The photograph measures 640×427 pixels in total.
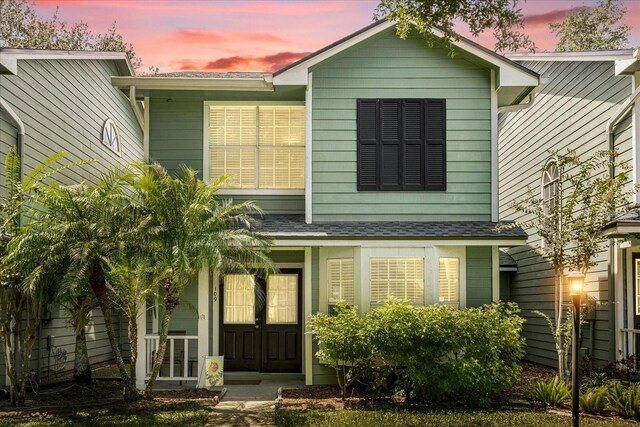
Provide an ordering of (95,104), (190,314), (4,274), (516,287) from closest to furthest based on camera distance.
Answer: (4,274) < (190,314) < (95,104) < (516,287)

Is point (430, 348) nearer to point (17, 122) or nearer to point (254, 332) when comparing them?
point (254, 332)

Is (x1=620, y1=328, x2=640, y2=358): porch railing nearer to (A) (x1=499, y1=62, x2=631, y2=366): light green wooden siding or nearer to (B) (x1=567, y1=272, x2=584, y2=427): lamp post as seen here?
(A) (x1=499, y1=62, x2=631, y2=366): light green wooden siding

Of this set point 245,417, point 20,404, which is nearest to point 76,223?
point 20,404

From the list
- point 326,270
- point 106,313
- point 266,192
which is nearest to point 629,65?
point 326,270

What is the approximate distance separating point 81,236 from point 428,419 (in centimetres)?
554

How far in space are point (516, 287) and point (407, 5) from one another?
31.3ft

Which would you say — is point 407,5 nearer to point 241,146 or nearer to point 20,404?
point 241,146

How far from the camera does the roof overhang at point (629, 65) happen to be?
11.0 meters

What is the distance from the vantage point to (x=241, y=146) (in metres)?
13.8

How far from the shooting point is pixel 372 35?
43.0 ft

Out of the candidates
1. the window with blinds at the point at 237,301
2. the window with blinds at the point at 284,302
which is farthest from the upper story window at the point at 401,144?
the window with blinds at the point at 237,301

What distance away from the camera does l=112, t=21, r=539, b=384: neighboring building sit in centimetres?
1245

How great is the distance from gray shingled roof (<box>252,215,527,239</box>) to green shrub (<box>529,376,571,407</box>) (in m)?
2.48

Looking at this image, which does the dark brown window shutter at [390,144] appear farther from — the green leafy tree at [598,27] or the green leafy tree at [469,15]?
the green leafy tree at [598,27]
